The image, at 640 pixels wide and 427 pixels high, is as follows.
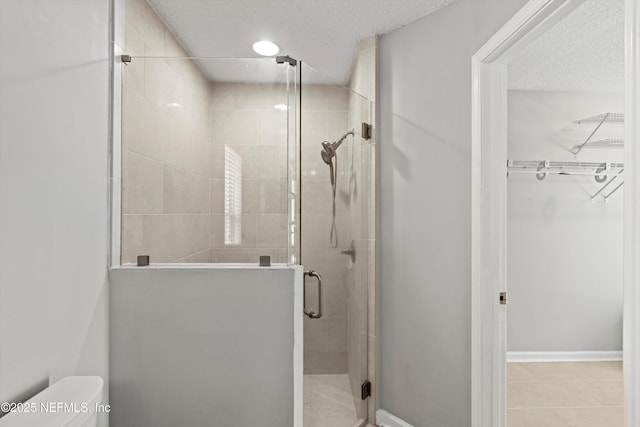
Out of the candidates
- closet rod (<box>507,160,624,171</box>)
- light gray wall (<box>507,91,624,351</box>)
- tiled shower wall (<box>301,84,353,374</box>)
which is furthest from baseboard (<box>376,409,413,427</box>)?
closet rod (<box>507,160,624,171</box>)

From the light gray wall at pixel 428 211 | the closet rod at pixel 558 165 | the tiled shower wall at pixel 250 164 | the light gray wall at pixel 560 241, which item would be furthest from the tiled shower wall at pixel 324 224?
the light gray wall at pixel 560 241

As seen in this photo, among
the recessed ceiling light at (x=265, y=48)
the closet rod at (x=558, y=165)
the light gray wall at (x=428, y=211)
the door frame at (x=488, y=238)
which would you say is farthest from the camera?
the closet rod at (x=558, y=165)

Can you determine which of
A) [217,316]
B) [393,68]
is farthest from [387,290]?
[393,68]

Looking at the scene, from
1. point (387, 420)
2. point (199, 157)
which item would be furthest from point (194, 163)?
point (387, 420)

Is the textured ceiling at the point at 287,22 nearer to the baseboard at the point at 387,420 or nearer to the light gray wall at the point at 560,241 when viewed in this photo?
the light gray wall at the point at 560,241

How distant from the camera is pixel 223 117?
5.33ft

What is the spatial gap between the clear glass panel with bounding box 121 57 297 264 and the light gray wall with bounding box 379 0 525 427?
0.85m

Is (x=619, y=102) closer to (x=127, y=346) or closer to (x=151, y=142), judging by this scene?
(x=151, y=142)

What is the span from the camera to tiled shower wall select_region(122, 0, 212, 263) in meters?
1.60

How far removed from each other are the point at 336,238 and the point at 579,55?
7.46 feet

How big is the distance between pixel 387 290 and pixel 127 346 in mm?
1420

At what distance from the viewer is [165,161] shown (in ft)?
5.23

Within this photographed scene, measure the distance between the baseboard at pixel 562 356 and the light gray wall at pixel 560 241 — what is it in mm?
45

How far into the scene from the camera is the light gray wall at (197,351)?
1.58 metres
